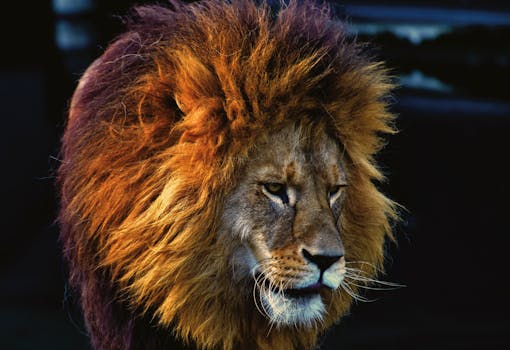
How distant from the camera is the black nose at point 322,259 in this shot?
6.13 feet

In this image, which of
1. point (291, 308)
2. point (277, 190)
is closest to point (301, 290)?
point (291, 308)

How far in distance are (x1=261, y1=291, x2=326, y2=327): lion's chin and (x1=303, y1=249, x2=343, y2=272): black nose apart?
0.10 metres

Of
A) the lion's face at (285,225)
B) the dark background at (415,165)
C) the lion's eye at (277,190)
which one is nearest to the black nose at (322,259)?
the lion's face at (285,225)

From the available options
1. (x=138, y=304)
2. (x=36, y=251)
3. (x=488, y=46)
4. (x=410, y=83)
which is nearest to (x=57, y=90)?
(x=36, y=251)

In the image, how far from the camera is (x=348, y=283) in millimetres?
2066

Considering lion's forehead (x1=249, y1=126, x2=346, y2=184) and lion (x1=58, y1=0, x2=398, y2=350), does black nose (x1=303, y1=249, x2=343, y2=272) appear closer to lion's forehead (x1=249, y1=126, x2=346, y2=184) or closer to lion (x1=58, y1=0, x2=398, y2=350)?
lion (x1=58, y1=0, x2=398, y2=350)

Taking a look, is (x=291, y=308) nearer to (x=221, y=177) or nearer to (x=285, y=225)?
(x=285, y=225)

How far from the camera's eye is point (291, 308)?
194cm

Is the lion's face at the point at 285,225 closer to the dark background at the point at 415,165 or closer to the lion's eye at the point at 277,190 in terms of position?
the lion's eye at the point at 277,190

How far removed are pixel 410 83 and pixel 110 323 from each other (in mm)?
1731

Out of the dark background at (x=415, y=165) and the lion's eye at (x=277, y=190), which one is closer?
the lion's eye at (x=277, y=190)

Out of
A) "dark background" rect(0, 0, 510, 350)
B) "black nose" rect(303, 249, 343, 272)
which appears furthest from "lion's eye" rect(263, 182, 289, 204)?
"dark background" rect(0, 0, 510, 350)

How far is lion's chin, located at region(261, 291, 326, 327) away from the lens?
6.31 feet

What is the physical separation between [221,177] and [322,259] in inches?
9.8
